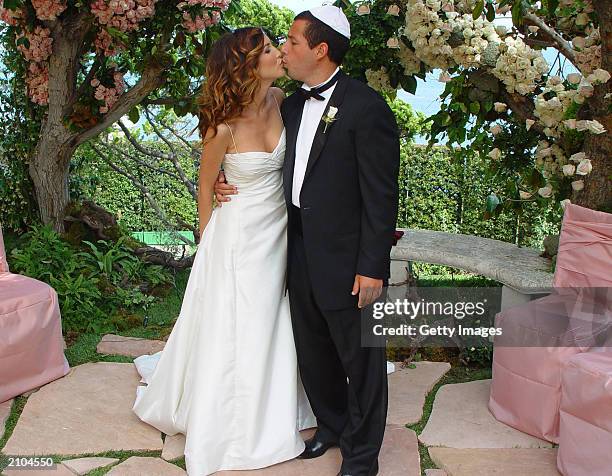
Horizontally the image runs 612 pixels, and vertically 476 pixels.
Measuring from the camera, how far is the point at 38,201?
555 cm

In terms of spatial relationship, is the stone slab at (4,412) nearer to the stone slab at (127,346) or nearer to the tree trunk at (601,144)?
the stone slab at (127,346)

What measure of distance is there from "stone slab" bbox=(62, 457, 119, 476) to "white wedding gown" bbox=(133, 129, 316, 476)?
350mm

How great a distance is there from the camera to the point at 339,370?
300cm

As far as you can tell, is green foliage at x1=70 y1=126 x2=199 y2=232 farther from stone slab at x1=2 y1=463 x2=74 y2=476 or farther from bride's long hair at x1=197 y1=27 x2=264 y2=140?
bride's long hair at x1=197 y1=27 x2=264 y2=140

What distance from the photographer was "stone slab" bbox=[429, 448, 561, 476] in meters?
2.91

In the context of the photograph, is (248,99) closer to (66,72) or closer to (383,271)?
(383,271)

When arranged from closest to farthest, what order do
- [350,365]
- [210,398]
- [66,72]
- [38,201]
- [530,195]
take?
[350,365], [210,398], [530,195], [66,72], [38,201]

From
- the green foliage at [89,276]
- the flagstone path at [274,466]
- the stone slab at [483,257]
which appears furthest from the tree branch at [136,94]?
the flagstone path at [274,466]

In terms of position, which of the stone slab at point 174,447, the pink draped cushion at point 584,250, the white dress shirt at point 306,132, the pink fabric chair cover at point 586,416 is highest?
the white dress shirt at point 306,132

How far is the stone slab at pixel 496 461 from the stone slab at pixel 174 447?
3.35ft

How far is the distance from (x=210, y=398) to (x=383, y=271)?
0.88m

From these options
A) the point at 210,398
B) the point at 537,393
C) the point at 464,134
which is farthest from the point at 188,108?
the point at 537,393

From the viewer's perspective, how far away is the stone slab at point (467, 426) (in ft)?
10.3

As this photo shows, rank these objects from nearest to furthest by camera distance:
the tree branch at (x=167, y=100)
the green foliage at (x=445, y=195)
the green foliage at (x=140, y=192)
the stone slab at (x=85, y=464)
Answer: the stone slab at (x=85, y=464), the tree branch at (x=167, y=100), the green foliage at (x=445, y=195), the green foliage at (x=140, y=192)
